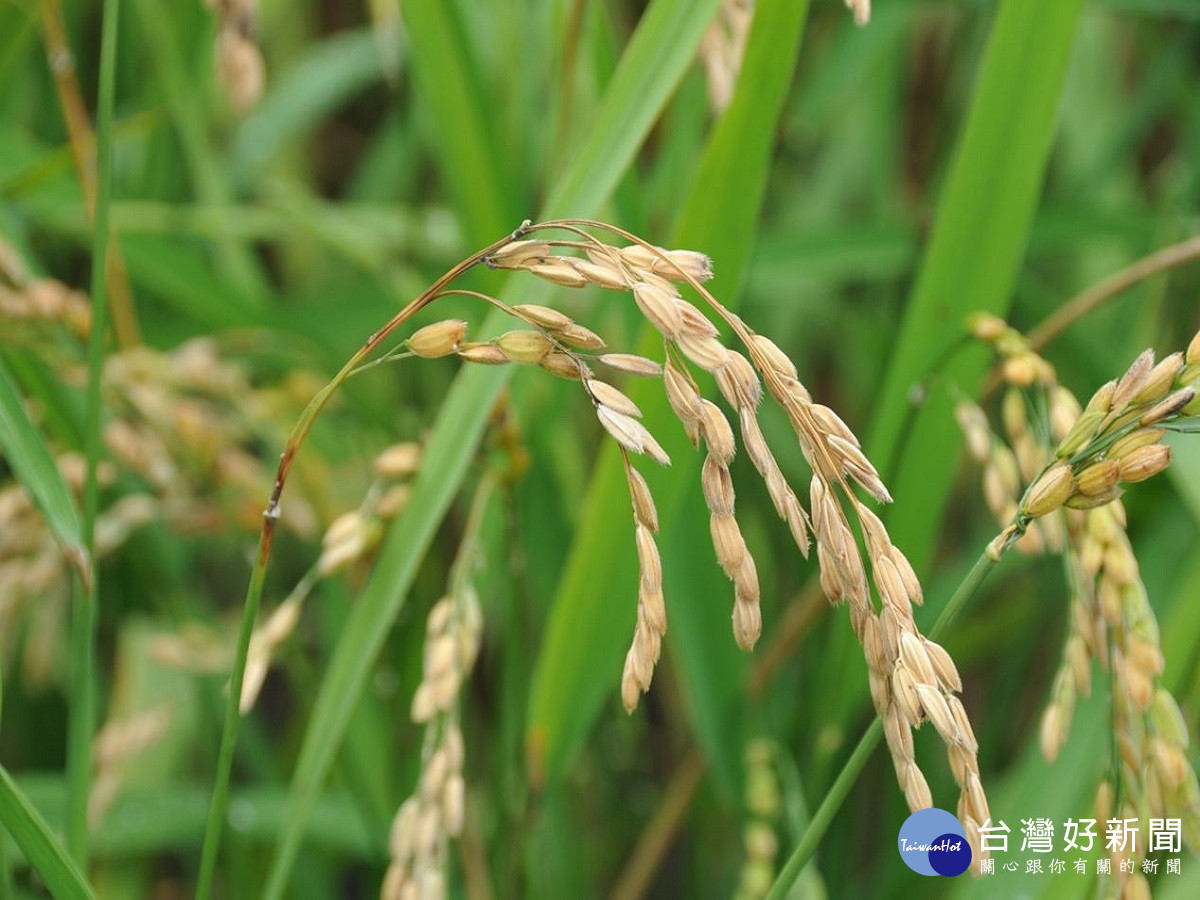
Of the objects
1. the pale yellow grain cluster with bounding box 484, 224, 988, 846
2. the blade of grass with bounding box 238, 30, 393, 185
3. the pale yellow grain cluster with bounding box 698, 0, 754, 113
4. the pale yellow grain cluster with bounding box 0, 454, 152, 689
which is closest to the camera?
the pale yellow grain cluster with bounding box 484, 224, 988, 846

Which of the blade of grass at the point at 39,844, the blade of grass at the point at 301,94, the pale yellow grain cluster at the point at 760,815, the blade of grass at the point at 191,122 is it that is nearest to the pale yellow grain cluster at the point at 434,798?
the blade of grass at the point at 39,844

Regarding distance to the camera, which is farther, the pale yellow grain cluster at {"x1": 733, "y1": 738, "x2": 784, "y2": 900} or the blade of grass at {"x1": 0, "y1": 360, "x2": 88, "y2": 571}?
the pale yellow grain cluster at {"x1": 733, "y1": 738, "x2": 784, "y2": 900}

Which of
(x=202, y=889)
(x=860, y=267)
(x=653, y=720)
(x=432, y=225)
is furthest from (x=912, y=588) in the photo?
(x=653, y=720)

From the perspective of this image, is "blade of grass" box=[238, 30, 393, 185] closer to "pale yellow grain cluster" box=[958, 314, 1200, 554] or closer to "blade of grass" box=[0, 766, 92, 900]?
"blade of grass" box=[0, 766, 92, 900]

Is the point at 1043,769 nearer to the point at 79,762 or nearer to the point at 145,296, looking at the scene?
the point at 79,762

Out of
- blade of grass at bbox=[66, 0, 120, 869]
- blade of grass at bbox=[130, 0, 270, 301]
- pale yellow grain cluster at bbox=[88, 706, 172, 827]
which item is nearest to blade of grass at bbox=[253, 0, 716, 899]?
blade of grass at bbox=[66, 0, 120, 869]

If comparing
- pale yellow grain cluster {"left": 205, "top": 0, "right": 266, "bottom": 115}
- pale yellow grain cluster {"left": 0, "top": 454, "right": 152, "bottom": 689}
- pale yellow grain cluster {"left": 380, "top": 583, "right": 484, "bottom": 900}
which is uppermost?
pale yellow grain cluster {"left": 205, "top": 0, "right": 266, "bottom": 115}
